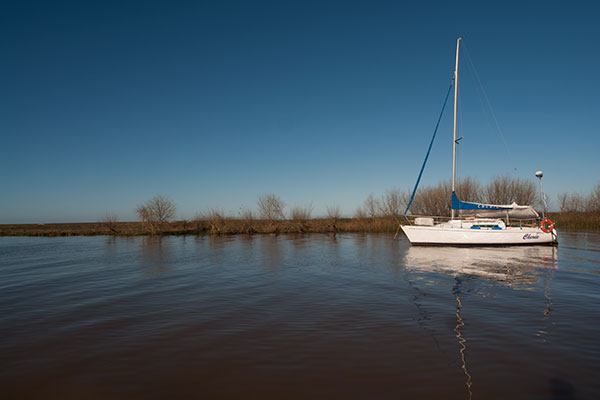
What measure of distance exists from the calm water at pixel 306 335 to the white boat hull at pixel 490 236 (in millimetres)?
6601

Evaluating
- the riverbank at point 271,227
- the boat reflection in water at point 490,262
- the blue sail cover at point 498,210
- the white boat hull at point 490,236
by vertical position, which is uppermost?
the blue sail cover at point 498,210

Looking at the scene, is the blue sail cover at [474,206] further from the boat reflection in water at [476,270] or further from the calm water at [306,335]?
the calm water at [306,335]

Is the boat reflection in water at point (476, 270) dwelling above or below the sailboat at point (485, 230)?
below

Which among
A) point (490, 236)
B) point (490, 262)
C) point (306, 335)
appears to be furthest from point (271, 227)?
point (306, 335)

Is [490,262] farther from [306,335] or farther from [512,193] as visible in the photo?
[512,193]

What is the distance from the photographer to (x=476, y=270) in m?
11.6

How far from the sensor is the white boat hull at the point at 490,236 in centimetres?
1809

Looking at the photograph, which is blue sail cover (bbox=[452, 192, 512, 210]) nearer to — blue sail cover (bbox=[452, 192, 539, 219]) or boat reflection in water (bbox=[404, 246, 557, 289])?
blue sail cover (bbox=[452, 192, 539, 219])

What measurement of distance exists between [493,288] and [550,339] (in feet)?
12.7

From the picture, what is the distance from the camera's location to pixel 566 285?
29.8ft

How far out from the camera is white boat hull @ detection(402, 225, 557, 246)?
1809cm

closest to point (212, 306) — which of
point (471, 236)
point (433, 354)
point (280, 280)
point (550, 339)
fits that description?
point (280, 280)

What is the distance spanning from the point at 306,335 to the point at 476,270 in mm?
8911

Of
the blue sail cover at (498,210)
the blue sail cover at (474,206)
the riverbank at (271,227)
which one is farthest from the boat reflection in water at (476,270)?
the riverbank at (271,227)
